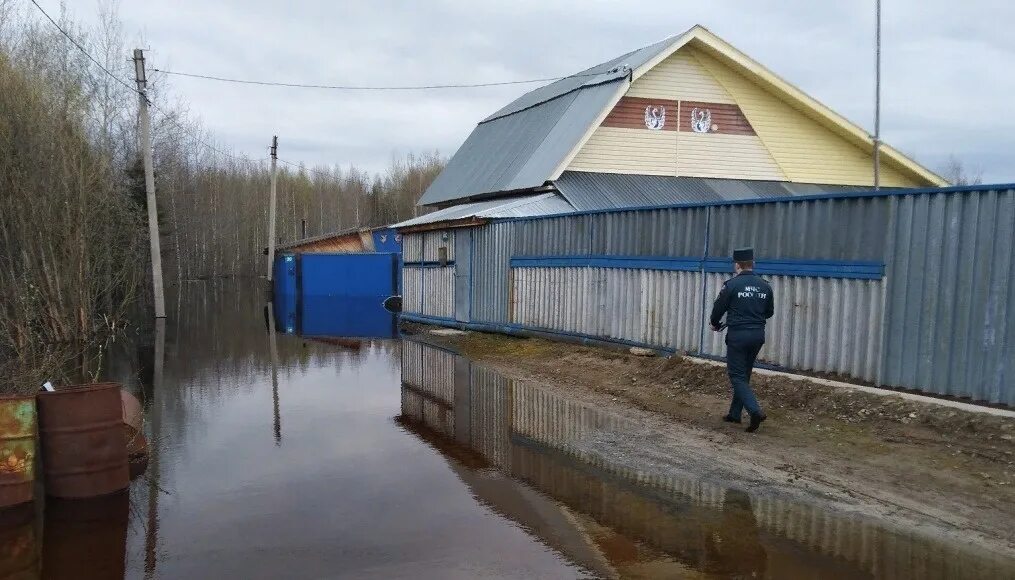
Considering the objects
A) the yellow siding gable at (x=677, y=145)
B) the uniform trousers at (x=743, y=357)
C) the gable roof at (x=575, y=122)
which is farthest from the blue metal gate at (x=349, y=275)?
the uniform trousers at (x=743, y=357)

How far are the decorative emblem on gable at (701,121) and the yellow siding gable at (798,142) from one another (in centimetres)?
109

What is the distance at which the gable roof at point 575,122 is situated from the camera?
786 inches

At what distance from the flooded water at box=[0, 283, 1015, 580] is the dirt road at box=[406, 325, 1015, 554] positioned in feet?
1.26

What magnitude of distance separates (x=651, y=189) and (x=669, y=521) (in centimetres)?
1569

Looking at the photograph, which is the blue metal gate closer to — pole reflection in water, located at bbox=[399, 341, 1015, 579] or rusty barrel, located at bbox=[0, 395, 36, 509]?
pole reflection in water, located at bbox=[399, 341, 1015, 579]

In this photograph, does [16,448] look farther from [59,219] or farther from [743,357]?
[59,219]

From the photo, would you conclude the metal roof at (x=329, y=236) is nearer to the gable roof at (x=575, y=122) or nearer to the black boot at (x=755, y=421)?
the gable roof at (x=575, y=122)

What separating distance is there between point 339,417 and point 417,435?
144 centimetres

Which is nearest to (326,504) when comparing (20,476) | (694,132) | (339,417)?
(20,476)

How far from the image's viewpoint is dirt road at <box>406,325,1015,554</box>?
18.3 feet

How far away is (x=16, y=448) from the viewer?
226 inches

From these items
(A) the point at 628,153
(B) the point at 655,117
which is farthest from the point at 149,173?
(B) the point at 655,117

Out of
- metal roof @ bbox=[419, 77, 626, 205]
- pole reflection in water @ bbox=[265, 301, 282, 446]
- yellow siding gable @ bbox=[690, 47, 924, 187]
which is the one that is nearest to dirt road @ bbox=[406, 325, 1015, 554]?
pole reflection in water @ bbox=[265, 301, 282, 446]

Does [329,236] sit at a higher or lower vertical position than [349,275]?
higher
